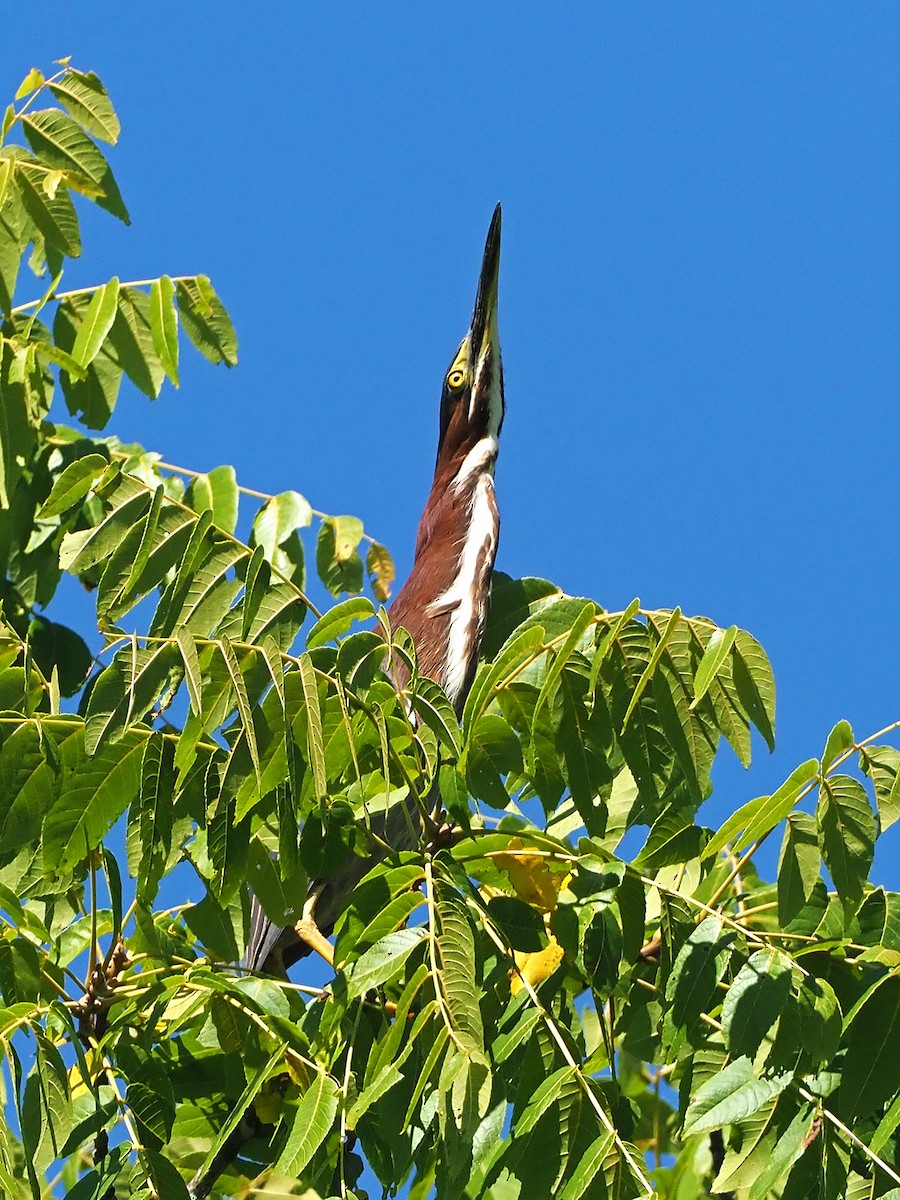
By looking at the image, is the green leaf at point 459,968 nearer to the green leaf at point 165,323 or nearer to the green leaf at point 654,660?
the green leaf at point 654,660

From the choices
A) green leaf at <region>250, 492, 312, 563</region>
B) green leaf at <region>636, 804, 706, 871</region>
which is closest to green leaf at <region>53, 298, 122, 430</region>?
green leaf at <region>250, 492, 312, 563</region>

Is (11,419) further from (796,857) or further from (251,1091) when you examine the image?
(796,857)

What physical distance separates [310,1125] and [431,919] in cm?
26

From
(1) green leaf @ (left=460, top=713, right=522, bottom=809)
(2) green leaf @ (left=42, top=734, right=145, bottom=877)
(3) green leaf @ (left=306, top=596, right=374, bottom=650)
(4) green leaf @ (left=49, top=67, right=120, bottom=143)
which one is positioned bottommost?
(2) green leaf @ (left=42, top=734, right=145, bottom=877)

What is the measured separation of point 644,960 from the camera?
208 centimetres

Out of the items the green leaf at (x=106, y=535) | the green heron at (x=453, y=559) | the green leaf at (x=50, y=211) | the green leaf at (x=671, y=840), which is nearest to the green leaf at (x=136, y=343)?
the green leaf at (x=50, y=211)

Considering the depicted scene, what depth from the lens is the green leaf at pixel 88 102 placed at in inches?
114

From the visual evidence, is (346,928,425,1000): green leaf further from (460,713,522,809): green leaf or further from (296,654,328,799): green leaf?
(460,713,522,809): green leaf

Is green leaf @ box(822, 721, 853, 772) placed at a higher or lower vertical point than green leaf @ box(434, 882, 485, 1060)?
higher

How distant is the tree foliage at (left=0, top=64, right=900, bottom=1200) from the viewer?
1.69m

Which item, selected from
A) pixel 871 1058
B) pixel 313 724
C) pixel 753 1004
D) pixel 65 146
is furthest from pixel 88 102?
pixel 871 1058

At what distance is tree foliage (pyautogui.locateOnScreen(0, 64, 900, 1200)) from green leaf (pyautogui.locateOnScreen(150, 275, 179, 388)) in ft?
2.17

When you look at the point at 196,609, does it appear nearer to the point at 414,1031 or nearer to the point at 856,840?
the point at 414,1031

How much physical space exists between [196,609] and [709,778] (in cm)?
78
